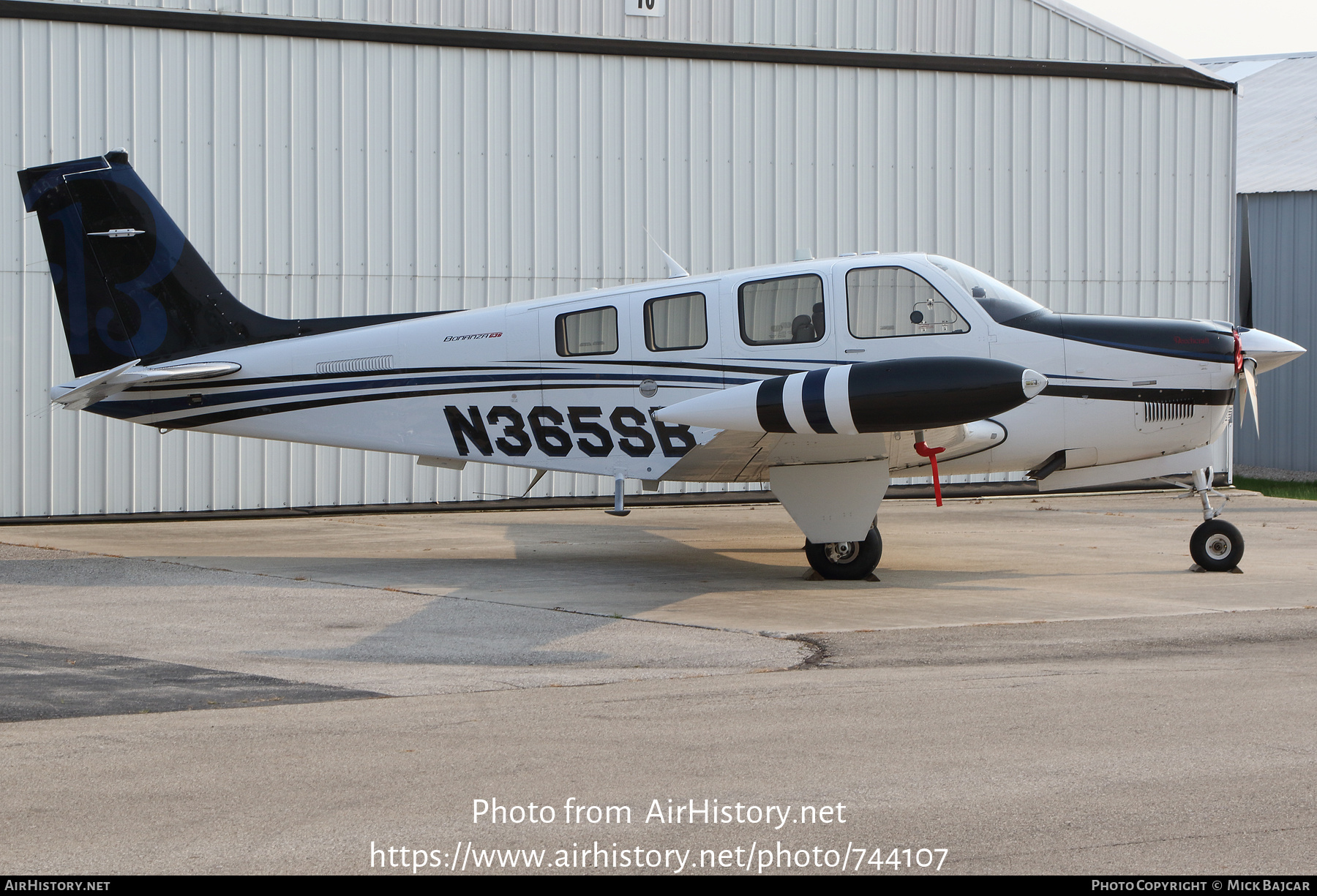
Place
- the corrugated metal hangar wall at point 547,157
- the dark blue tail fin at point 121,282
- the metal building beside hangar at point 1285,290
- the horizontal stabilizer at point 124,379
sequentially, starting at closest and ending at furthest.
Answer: the horizontal stabilizer at point 124,379
the dark blue tail fin at point 121,282
the corrugated metal hangar wall at point 547,157
the metal building beside hangar at point 1285,290

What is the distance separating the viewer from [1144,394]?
10648 millimetres

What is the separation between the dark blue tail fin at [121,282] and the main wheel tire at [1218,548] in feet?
23.5

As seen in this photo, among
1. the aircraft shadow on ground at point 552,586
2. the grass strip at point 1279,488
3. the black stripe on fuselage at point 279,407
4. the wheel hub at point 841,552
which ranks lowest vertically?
the aircraft shadow on ground at point 552,586

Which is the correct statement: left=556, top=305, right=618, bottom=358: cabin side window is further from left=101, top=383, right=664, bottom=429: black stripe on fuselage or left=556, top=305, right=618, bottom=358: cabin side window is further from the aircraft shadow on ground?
the aircraft shadow on ground

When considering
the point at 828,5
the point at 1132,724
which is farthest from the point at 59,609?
the point at 828,5

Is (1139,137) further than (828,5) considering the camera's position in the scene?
Yes

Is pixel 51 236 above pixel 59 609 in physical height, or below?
above

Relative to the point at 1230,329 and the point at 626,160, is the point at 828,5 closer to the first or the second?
the point at 626,160

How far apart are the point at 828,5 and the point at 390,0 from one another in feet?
18.7

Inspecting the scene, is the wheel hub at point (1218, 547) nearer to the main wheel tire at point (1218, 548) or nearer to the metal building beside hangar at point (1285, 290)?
the main wheel tire at point (1218, 548)

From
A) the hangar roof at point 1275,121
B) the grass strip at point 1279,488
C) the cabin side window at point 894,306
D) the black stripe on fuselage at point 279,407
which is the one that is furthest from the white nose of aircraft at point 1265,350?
the hangar roof at point 1275,121

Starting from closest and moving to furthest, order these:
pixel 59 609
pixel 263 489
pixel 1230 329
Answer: pixel 59 609 < pixel 1230 329 < pixel 263 489

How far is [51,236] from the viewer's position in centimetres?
1159

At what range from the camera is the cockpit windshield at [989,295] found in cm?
1060
